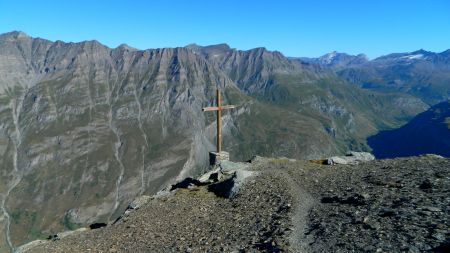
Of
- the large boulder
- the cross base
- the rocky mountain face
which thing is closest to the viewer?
the rocky mountain face

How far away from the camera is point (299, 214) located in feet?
81.9

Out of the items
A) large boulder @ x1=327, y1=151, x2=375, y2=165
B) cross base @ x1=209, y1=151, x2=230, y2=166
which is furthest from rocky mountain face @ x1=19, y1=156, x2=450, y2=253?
cross base @ x1=209, y1=151, x2=230, y2=166

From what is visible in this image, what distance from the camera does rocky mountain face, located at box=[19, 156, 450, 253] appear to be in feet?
64.1

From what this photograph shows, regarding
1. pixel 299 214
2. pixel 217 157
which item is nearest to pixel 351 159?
pixel 217 157

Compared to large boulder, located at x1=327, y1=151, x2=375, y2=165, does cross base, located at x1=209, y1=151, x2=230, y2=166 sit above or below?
below

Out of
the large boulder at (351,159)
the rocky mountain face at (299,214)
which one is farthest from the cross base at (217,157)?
the large boulder at (351,159)

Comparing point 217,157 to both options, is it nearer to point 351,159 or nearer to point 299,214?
point 351,159

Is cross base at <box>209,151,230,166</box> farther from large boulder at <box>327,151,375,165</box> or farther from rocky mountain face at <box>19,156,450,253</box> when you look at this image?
large boulder at <box>327,151,375,165</box>

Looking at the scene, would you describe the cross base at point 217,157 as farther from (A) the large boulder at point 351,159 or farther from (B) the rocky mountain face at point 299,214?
(A) the large boulder at point 351,159

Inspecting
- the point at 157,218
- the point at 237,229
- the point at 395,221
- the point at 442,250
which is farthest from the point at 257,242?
the point at 157,218

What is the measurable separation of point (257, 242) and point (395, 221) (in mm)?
6833

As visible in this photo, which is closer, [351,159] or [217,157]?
[351,159]

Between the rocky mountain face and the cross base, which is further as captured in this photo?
the cross base

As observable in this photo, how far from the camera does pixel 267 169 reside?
1508 inches
